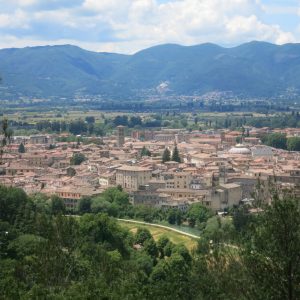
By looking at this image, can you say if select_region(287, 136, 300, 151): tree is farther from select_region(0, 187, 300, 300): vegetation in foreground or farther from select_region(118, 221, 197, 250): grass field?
select_region(0, 187, 300, 300): vegetation in foreground

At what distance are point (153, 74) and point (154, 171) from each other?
152m

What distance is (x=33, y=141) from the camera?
55188mm

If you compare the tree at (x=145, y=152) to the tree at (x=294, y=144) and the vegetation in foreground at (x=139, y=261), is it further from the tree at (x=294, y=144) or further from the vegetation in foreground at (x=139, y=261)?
the vegetation in foreground at (x=139, y=261)

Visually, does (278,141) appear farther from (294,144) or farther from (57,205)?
(57,205)

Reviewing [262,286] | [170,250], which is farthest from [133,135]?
[262,286]

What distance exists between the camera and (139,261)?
61.9 ft

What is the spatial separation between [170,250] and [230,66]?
15404 cm

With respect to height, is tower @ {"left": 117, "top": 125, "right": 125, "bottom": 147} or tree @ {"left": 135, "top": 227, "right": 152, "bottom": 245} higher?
tree @ {"left": 135, "top": 227, "right": 152, "bottom": 245}

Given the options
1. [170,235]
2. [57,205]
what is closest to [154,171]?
[57,205]

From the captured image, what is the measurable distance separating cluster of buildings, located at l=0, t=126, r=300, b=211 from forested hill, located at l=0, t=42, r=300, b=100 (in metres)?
86.2

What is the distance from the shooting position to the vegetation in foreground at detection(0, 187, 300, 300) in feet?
27.6

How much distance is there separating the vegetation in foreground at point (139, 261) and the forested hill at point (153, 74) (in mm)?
113489

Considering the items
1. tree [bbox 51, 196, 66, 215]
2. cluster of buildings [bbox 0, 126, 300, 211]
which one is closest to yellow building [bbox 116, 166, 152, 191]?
cluster of buildings [bbox 0, 126, 300, 211]

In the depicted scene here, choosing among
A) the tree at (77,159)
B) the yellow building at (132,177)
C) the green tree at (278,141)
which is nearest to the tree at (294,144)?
the green tree at (278,141)
